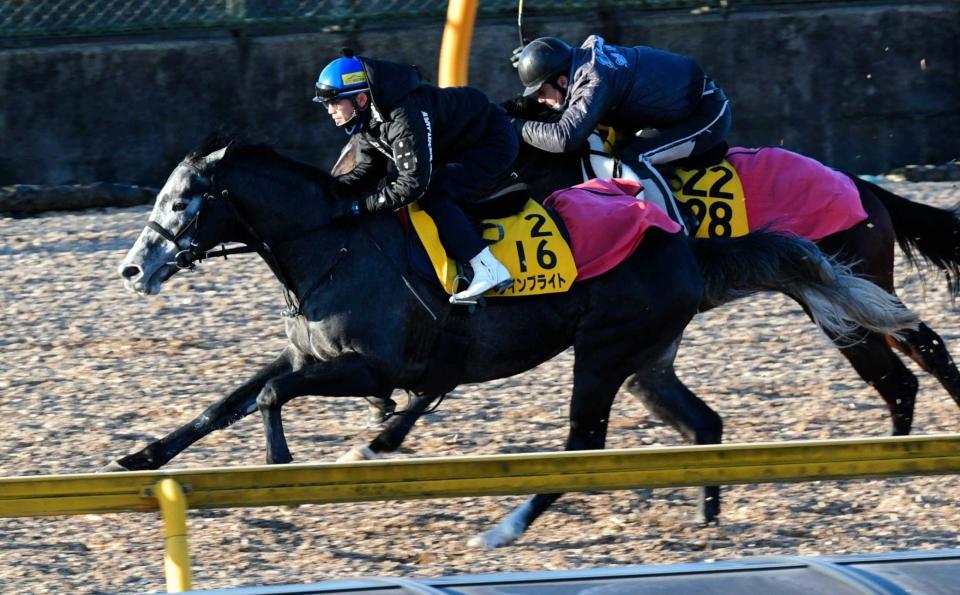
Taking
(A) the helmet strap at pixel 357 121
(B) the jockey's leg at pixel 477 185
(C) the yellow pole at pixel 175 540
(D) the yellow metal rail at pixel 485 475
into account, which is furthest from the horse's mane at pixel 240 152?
(C) the yellow pole at pixel 175 540

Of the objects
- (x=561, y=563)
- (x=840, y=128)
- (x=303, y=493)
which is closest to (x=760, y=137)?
(x=840, y=128)

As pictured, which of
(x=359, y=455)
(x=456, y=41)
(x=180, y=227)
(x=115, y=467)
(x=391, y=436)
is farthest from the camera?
(x=456, y=41)

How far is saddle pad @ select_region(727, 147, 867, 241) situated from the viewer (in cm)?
680

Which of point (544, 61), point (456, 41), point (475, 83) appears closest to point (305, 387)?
point (544, 61)

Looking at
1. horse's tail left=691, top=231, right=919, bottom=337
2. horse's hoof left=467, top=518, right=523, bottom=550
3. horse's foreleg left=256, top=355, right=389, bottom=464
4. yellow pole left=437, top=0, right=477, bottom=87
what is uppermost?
yellow pole left=437, top=0, right=477, bottom=87

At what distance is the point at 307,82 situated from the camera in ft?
38.6

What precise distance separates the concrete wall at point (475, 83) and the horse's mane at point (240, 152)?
18.1 feet

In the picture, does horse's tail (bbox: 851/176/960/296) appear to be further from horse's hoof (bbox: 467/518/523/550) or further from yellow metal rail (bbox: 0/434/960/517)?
yellow metal rail (bbox: 0/434/960/517)

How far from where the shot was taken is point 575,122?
6543 millimetres

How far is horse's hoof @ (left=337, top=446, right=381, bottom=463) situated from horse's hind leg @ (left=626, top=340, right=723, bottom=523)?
3.71 feet

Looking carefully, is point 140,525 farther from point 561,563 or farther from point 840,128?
point 840,128

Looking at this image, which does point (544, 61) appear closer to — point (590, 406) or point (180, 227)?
point (590, 406)

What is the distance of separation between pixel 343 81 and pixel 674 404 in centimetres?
190

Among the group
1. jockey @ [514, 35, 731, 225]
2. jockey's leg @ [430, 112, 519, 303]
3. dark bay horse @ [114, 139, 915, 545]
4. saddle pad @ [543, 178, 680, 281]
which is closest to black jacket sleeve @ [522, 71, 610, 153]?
jockey @ [514, 35, 731, 225]
